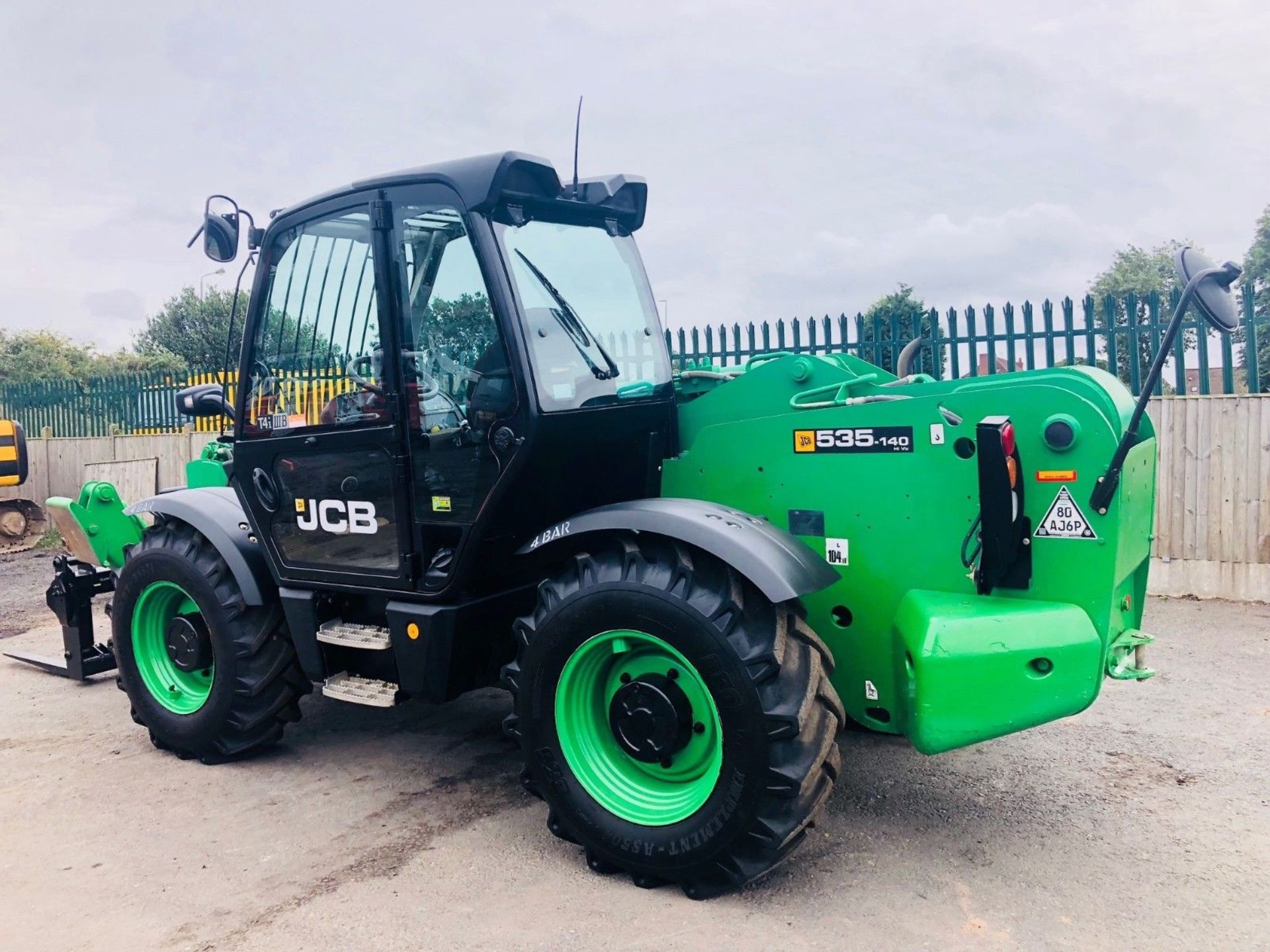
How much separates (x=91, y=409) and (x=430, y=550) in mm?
13230

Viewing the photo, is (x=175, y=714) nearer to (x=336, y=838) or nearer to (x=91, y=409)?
(x=336, y=838)

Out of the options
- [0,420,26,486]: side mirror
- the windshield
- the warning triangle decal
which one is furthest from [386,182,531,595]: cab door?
[0,420,26,486]: side mirror

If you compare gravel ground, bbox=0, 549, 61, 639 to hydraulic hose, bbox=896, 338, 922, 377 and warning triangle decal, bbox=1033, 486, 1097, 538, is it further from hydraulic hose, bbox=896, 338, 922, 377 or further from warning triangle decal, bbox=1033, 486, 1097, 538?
warning triangle decal, bbox=1033, 486, 1097, 538

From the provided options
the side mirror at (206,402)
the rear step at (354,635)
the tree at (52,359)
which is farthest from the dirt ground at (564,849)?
the tree at (52,359)

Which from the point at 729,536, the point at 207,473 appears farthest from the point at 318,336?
the point at 207,473

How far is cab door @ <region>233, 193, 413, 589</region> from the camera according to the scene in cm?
402

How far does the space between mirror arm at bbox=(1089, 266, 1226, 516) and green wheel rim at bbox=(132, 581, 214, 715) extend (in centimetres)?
403

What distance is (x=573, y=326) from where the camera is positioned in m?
3.91

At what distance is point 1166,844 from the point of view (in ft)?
11.8

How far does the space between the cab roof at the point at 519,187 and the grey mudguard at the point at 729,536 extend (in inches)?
48.7

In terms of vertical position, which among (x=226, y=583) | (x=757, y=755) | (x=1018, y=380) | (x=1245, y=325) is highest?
(x=1245, y=325)

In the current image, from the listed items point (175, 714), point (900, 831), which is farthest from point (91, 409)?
point (900, 831)

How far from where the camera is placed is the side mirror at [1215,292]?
3.02 meters

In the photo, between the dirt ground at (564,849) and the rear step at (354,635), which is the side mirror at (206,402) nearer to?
the rear step at (354,635)
